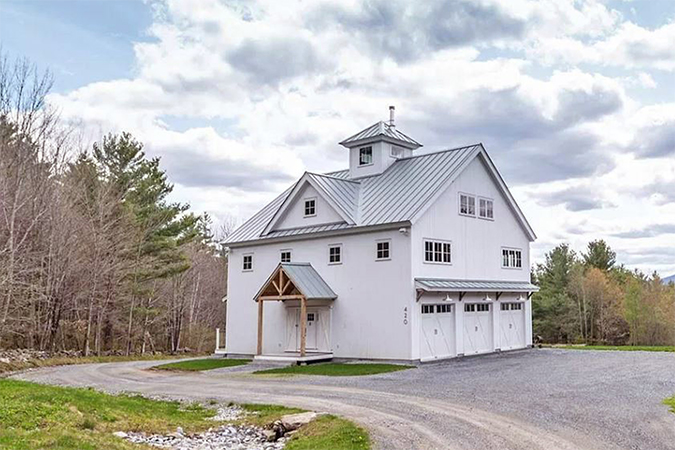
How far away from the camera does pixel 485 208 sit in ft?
83.4

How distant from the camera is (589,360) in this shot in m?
21.5

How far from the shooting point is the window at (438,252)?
2211 centimetres

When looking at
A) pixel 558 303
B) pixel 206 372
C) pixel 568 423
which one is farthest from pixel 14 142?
pixel 558 303

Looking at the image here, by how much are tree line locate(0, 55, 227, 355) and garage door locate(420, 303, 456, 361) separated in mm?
13902

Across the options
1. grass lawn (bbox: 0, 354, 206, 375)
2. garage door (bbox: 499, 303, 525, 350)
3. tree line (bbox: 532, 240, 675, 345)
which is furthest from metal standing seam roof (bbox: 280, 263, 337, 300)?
tree line (bbox: 532, 240, 675, 345)

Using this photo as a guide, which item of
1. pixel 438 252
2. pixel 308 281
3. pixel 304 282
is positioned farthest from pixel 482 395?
pixel 308 281

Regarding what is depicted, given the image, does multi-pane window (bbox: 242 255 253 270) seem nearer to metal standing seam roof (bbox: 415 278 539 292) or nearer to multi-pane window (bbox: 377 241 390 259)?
multi-pane window (bbox: 377 241 390 259)

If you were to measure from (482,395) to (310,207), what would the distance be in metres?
12.8

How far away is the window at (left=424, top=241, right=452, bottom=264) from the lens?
2211 centimetres

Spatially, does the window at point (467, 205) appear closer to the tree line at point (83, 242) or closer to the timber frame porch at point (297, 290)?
the timber frame porch at point (297, 290)

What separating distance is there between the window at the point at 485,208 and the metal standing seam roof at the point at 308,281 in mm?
6910

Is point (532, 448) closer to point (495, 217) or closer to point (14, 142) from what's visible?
point (495, 217)

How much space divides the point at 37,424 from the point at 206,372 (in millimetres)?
11445

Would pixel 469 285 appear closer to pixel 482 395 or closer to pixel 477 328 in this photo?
pixel 477 328
